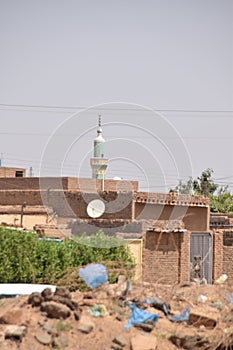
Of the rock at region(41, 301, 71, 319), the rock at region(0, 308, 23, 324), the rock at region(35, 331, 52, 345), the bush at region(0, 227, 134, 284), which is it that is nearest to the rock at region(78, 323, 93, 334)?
the rock at region(41, 301, 71, 319)

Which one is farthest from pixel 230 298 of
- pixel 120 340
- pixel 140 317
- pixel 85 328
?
pixel 85 328

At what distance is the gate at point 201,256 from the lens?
2123 centimetres

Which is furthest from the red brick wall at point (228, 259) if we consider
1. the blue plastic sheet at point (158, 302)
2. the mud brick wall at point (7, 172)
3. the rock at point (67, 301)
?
the mud brick wall at point (7, 172)

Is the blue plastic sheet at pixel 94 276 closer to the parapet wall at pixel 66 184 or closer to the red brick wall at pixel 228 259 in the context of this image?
the red brick wall at pixel 228 259

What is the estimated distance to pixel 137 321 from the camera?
10797 millimetres

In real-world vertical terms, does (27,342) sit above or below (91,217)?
below

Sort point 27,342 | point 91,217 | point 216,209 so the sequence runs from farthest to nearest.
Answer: point 216,209, point 91,217, point 27,342

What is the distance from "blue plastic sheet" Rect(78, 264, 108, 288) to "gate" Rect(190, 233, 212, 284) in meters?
9.48

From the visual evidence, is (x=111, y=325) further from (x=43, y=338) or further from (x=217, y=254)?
(x=217, y=254)

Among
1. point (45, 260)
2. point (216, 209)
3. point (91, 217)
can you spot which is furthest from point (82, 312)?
point (216, 209)

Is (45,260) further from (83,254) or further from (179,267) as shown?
(179,267)

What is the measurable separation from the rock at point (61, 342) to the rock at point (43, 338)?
86mm

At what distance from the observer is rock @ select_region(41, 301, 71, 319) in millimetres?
10523

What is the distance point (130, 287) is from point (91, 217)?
1262 centimetres
